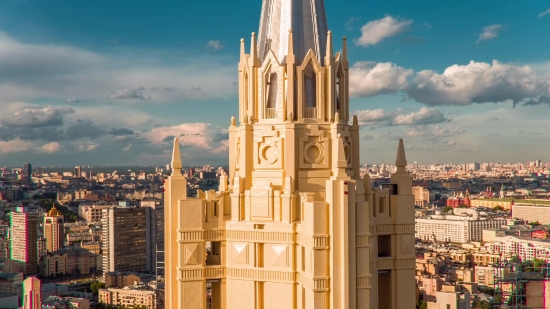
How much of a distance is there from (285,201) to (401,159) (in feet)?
5.17

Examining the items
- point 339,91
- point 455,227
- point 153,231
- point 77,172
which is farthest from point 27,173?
point 455,227

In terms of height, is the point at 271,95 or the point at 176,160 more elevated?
the point at 271,95

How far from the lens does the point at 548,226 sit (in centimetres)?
9412

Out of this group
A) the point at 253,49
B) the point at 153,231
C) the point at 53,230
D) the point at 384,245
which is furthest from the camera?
the point at 53,230

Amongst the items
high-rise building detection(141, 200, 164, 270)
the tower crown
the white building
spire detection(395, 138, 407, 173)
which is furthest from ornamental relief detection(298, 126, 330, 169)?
the white building

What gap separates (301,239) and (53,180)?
8307cm

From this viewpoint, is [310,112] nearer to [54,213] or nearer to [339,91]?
[339,91]

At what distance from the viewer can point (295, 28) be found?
604 centimetres

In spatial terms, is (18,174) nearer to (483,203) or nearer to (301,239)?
(301,239)

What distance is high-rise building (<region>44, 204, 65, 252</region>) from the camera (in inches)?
3334

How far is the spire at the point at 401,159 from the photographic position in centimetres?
655

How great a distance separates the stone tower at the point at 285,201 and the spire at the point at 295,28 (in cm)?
1

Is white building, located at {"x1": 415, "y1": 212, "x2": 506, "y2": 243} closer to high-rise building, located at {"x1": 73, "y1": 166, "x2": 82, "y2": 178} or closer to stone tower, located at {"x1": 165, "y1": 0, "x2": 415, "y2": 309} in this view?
high-rise building, located at {"x1": 73, "y1": 166, "x2": 82, "y2": 178}

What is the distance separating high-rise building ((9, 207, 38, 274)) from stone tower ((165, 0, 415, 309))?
73.0 meters
